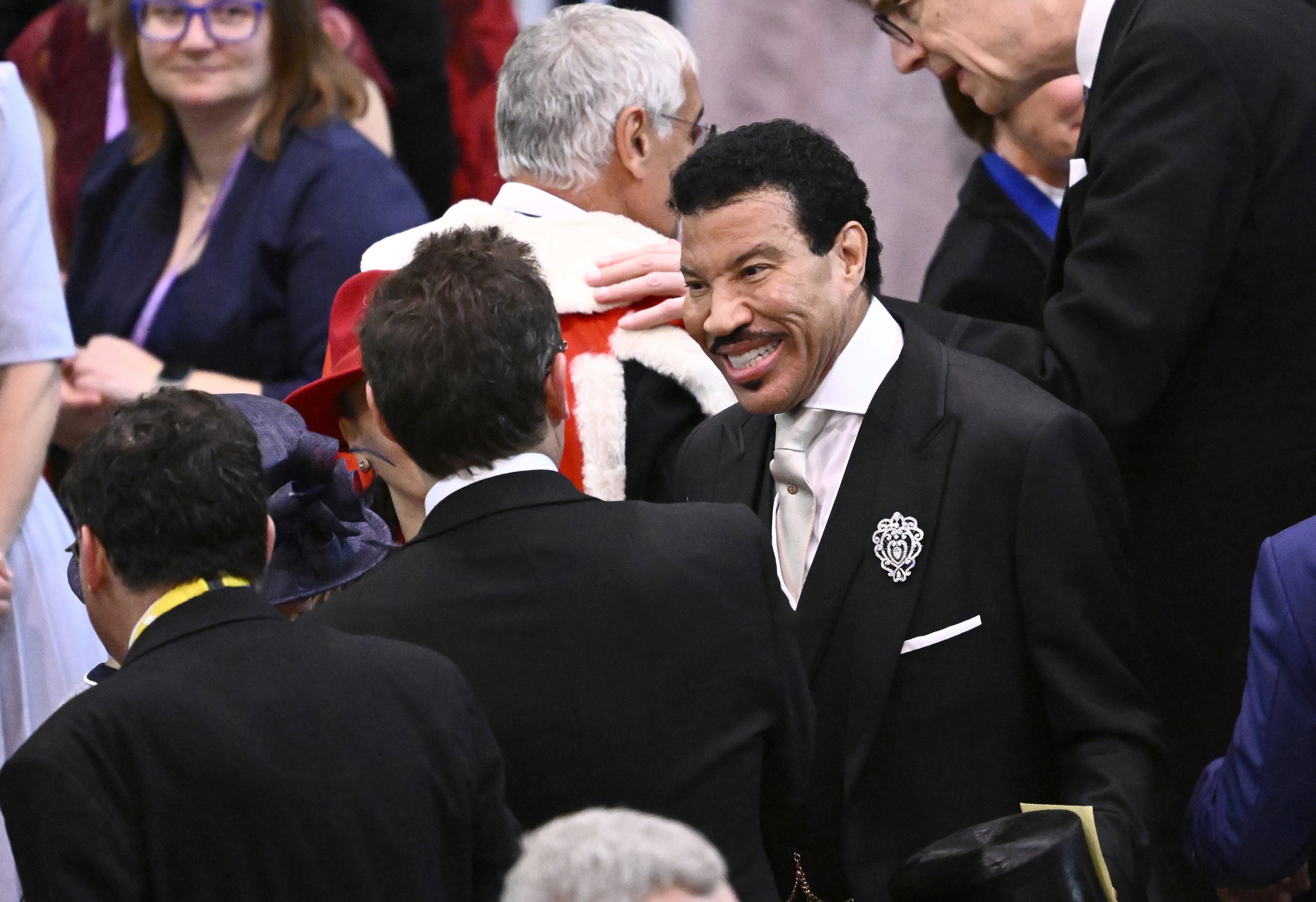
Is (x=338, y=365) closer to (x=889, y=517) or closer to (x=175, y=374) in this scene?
(x=175, y=374)

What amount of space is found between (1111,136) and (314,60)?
6.31 ft

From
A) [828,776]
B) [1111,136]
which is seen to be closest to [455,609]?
[828,776]

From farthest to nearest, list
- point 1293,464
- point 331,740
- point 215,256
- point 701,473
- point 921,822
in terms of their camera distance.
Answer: point 215,256 < point 1293,464 < point 701,473 < point 921,822 < point 331,740

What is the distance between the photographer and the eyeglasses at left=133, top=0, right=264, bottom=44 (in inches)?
156

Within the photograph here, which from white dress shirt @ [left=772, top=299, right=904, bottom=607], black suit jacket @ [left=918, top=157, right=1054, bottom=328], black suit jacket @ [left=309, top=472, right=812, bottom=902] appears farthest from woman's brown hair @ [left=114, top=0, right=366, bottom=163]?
black suit jacket @ [left=309, top=472, right=812, bottom=902]

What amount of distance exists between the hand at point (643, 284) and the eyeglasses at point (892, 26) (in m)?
0.61

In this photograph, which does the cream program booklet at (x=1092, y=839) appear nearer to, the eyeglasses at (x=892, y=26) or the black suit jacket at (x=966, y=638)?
the black suit jacket at (x=966, y=638)

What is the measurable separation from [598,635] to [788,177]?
740 millimetres

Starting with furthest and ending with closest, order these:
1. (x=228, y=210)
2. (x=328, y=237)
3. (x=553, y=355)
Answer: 1. (x=228, y=210)
2. (x=328, y=237)
3. (x=553, y=355)

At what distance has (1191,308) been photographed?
9.29 ft

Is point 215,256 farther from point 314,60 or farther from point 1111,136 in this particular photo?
point 1111,136

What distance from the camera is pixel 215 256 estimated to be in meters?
3.95

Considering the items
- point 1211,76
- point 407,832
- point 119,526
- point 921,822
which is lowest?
point 921,822

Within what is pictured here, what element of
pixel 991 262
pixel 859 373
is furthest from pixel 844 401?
pixel 991 262
